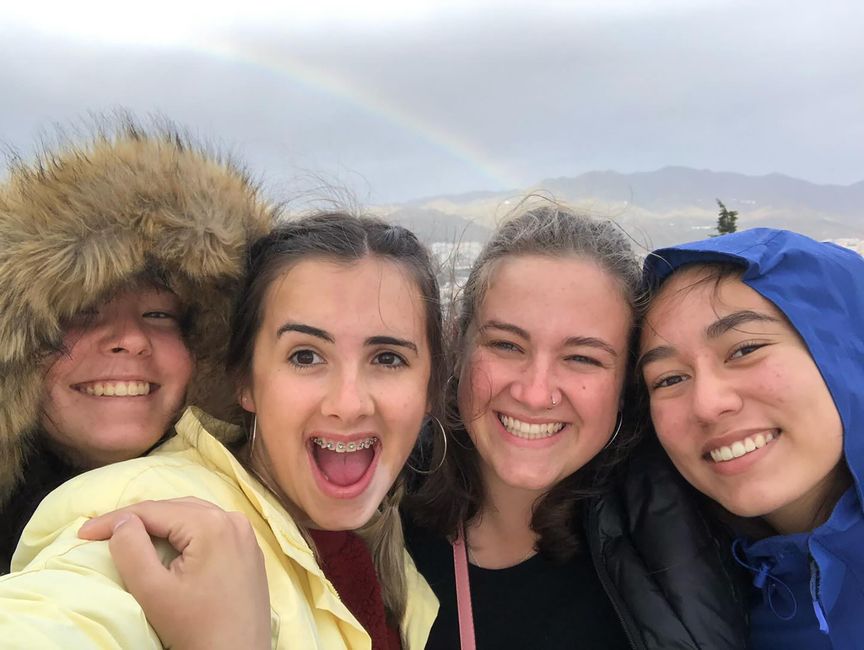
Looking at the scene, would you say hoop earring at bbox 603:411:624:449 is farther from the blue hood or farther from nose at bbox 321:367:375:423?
nose at bbox 321:367:375:423

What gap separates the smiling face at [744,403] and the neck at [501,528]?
2.40 feet

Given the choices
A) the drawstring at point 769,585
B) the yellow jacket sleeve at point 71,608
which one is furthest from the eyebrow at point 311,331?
the drawstring at point 769,585

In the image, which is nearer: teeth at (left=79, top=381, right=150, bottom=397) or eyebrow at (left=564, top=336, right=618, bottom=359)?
teeth at (left=79, top=381, right=150, bottom=397)

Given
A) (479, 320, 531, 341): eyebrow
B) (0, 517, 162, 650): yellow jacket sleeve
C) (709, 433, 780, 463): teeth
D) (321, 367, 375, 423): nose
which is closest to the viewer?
(0, 517, 162, 650): yellow jacket sleeve

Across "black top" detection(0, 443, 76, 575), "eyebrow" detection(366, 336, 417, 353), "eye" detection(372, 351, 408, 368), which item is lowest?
"black top" detection(0, 443, 76, 575)

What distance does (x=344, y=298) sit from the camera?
191cm

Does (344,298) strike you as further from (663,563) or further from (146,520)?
(663,563)

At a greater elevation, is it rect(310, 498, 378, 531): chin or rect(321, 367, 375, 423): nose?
rect(321, 367, 375, 423): nose

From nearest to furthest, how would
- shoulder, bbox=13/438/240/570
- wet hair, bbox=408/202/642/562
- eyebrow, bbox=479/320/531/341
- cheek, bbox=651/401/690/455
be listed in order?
shoulder, bbox=13/438/240/570, cheek, bbox=651/401/690/455, eyebrow, bbox=479/320/531/341, wet hair, bbox=408/202/642/562

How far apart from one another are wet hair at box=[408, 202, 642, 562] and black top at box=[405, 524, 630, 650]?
0.09 meters

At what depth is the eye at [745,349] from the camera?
79.9 inches

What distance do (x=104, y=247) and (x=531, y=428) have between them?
5.39ft

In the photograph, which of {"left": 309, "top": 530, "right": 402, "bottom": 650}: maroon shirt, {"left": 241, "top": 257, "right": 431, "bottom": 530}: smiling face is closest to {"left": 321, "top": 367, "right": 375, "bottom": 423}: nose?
{"left": 241, "top": 257, "right": 431, "bottom": 530}: smiling face

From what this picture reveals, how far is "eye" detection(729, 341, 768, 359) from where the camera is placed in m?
2.03
